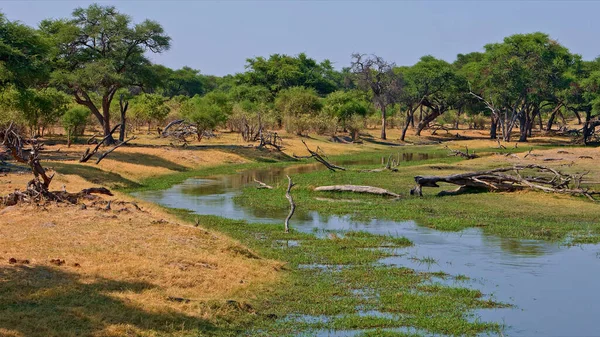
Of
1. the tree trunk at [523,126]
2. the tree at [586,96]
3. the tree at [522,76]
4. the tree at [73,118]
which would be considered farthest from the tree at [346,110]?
the tree at [73,118]

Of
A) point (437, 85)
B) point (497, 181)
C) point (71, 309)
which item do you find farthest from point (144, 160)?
point (437, 85)

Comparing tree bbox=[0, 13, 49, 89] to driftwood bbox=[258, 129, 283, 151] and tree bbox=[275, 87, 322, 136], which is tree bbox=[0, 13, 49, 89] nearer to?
driftwood bbox=[258, 129, 283, 151]

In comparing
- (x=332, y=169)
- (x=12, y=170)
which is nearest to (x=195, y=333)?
(x=12, y=170)

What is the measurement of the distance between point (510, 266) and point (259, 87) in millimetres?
65371

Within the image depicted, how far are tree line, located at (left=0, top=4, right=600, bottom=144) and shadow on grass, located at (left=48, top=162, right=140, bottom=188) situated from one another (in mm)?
5939

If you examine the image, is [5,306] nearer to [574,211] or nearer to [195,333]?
[195,333]

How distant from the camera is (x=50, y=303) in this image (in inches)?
429

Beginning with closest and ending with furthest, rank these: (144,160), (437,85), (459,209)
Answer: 1. (459,209)
2. (144,160)
3. (437,85)

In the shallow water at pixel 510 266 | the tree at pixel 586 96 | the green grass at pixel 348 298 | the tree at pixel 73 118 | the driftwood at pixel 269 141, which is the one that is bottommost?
the shallow water at pixel 510 266

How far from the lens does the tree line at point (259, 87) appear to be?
4125 centimetres

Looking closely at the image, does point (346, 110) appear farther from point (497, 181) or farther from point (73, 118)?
point (497, 181)

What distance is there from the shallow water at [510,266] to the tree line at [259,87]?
18975mm

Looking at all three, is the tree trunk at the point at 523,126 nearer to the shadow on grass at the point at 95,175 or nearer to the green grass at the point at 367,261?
the green grass at the point at 367,261

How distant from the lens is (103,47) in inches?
1758
